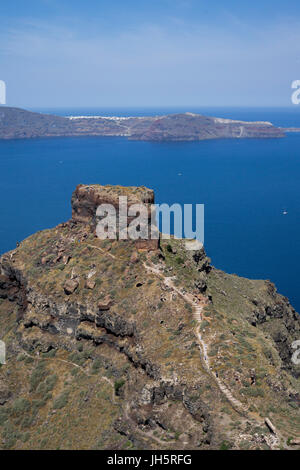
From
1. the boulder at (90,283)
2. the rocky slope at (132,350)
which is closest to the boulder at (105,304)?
the rocky slope at (132,350)

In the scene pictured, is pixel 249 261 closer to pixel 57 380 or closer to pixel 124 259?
pixel 124 259

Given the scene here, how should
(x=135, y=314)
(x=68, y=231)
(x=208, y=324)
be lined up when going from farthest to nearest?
(x=68, y=231) → (x=135, y=314) → (x=208, y=324)

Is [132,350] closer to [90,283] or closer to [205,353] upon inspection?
[205,353]

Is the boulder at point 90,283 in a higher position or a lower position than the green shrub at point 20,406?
higher

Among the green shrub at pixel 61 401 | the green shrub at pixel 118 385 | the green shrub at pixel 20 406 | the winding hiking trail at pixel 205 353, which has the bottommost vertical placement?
the green shrub at pixel 20 406

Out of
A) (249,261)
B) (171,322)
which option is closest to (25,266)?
(171,322)

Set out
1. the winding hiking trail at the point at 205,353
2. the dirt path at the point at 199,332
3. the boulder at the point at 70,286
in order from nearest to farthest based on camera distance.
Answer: the winding hiking trail at the point at 205,353 < the dirt path at the point at 199,332 < the boulder at the point at 70,286

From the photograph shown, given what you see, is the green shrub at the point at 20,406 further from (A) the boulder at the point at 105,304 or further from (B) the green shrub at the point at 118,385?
(A) the boulder at the point at 105,304

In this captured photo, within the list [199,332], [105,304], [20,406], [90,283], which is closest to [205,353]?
[199,332]
